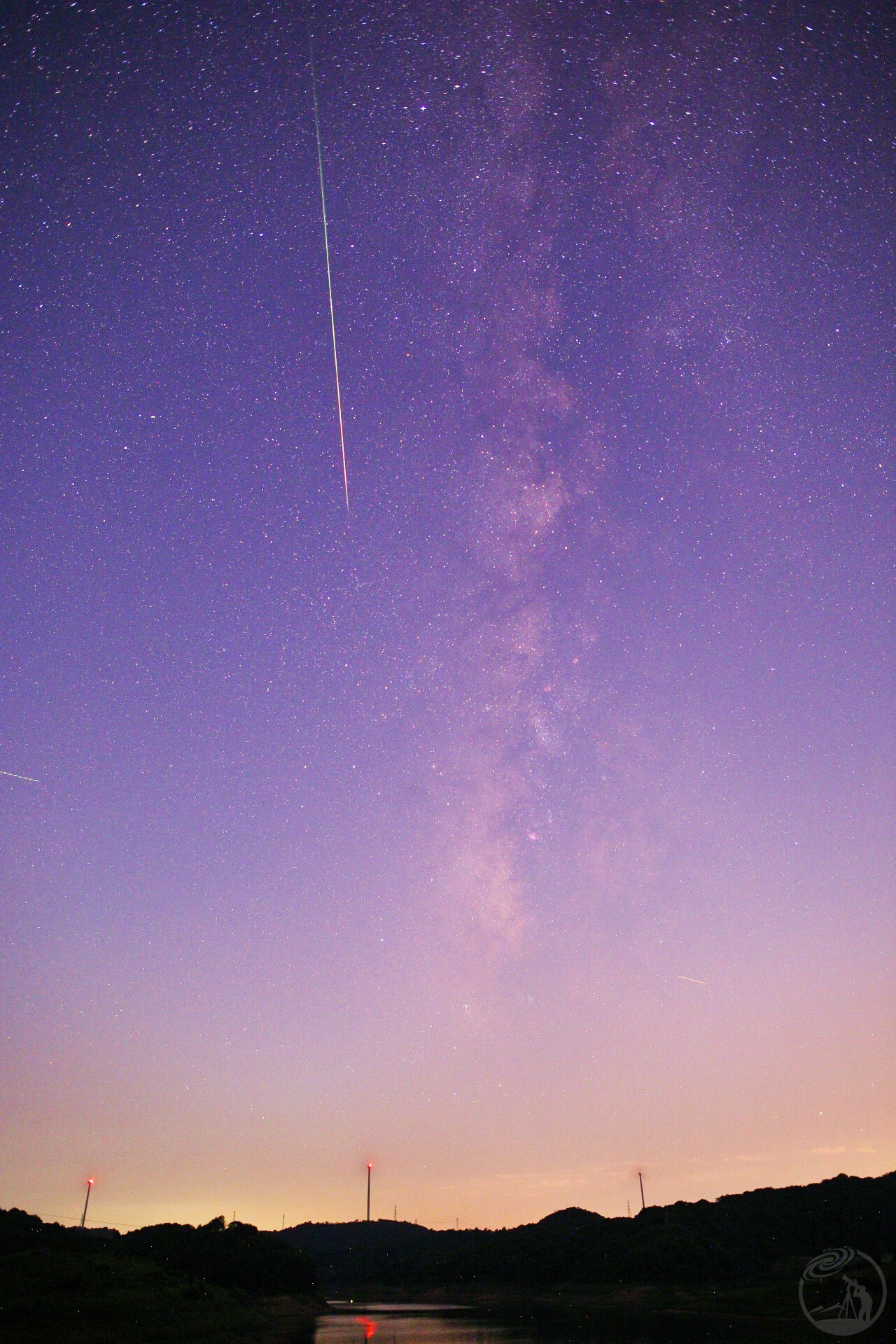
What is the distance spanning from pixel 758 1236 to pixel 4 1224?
3612 inches

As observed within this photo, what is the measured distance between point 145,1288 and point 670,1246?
7611cm

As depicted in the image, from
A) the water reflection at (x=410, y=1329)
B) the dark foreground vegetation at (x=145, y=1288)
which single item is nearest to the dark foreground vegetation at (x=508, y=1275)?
the dark foreground vegetation at (x=145, y=1288)

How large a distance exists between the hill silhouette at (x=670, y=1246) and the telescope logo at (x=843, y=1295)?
1148 centimetres

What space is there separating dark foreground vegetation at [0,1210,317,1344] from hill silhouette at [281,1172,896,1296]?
45.1 metres

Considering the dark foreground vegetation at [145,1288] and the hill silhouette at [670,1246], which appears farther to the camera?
the hill silhouette at [670,1246]

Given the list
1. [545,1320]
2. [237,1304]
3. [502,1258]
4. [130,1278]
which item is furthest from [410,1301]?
[130,1278]

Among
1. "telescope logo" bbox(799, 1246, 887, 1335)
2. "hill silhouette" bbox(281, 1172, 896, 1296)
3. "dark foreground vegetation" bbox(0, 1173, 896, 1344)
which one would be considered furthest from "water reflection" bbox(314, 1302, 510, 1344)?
"hill silhouette" bbox(281, 1172, 896, 1296)

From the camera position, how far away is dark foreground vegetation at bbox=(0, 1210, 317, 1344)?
4291cm

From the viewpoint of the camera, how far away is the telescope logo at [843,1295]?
48938mm

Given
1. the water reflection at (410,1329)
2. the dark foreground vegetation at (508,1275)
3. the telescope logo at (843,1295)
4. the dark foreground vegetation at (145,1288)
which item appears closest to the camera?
the dark foreground vegetation at (145,1288)

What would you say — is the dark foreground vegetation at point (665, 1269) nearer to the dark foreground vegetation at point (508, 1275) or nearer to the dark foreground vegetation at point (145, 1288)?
the dark foreground vegetation at point (508, 1275)

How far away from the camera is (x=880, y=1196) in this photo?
114312 mm

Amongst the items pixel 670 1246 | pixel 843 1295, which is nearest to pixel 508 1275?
pixel 670 1246

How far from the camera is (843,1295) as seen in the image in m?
55.3
